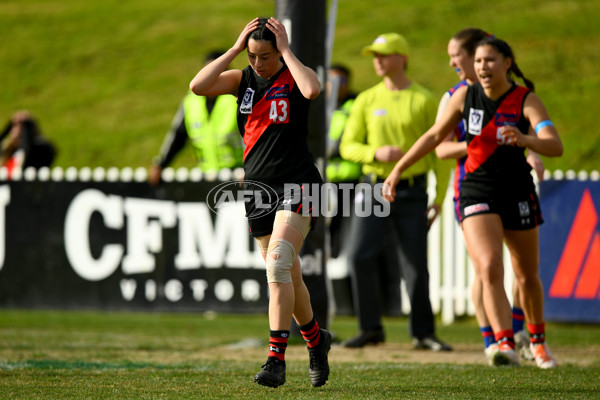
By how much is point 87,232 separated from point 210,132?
2.41 metres

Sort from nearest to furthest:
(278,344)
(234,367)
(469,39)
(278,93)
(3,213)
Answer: (278,344) < (278,93) < (234,367) < (469,39) < (3,213)

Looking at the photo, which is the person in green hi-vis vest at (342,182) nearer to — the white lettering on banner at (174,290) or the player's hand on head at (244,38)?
the white lettering on banner at (174,290)

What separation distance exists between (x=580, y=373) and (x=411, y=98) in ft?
9.33

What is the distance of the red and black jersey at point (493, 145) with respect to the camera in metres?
6.25

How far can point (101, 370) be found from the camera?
623 centimetres

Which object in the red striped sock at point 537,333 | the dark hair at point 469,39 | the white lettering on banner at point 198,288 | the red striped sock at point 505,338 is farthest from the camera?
the white lettering on banner at point 198,288

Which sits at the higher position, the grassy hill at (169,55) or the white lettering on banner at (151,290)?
the grassy hill at (169,55)

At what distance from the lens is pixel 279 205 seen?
548cm

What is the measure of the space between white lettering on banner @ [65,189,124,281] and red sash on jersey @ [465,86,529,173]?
20.9 ft

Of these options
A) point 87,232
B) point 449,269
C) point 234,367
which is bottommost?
point 234,367

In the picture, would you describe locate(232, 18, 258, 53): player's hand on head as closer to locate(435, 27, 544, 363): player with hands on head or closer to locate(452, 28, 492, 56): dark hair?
locate(435, 27, 544, 363): player with hands on head

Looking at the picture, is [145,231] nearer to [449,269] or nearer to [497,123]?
[449,269]

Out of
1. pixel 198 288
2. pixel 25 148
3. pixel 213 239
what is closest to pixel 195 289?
pixel 198 288

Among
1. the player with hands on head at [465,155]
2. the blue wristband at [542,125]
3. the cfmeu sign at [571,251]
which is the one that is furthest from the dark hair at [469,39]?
the cfmeu sign at [571,251]
